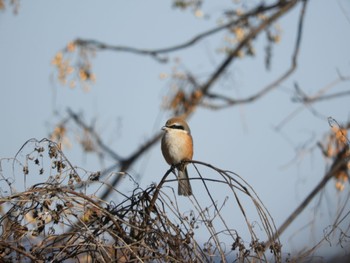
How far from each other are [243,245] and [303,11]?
404 centimetres

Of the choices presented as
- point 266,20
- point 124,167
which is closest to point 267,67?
point 266,20

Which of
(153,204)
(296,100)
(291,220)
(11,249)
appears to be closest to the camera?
(11,249)

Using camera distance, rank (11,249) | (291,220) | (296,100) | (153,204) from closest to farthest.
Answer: (11,249)
(153,204)
(291,220)
(296,100)

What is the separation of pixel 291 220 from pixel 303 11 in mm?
2795

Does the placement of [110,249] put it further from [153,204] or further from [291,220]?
[291,220]

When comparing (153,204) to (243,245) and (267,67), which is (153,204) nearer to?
(243,245)

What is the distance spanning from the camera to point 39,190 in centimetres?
191

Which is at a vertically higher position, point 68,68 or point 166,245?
point 68,68

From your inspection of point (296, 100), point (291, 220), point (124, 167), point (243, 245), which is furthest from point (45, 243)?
point (124, 167)

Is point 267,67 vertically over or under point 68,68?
under

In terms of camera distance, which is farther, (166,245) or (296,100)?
(296,100)

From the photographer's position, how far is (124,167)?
574 centimetres

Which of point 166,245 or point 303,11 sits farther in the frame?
point 303,11

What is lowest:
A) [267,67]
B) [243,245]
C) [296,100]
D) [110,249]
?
[243,245]
